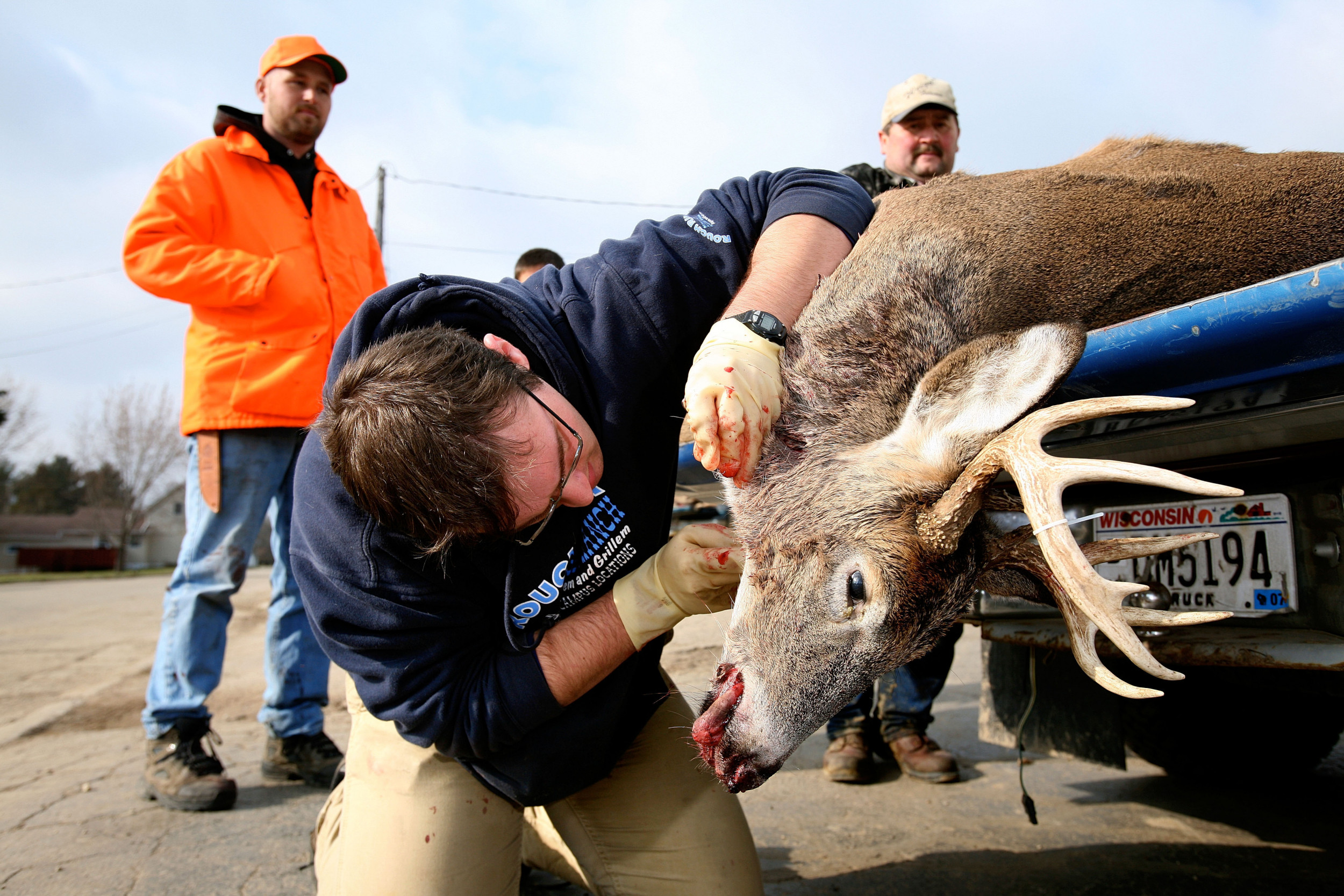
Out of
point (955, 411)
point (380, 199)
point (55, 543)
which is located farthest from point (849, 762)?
point (55, 543)

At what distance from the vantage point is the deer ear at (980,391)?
199 cm

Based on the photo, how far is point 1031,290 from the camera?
8.07ft

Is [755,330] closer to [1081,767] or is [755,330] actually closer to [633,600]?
[633,600]

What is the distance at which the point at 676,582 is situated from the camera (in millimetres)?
2244

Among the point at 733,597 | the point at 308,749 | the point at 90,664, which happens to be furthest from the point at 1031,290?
the point at 90,664

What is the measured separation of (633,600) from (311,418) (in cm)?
213

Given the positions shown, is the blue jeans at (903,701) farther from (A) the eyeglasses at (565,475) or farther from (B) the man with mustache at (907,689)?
(A) the eyeglasses at (565,475)

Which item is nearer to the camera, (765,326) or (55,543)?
(765,326)

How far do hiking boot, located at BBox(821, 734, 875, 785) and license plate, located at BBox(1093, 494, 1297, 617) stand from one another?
1664 mm

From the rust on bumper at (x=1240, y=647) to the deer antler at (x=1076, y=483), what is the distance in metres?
0.43

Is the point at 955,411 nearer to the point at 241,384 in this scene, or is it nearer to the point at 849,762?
the point at 849,762

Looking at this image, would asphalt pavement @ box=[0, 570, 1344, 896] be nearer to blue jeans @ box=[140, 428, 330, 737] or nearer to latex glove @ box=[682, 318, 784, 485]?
blue jeans @ box=[140, 428, 330, 737]

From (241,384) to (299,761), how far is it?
169cm

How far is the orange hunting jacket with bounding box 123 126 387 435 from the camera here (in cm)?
359
